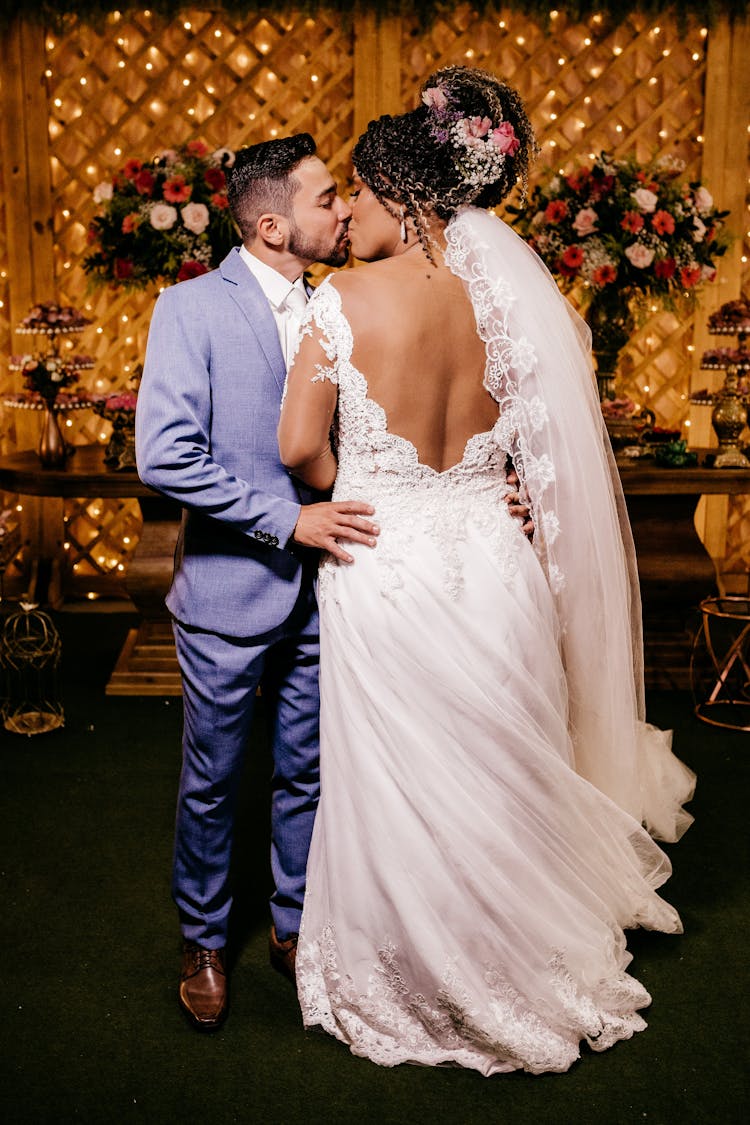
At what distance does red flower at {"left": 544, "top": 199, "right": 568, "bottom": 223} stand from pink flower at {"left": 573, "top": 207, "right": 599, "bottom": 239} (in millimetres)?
64

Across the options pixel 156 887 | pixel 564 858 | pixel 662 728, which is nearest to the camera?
pixel 564 858

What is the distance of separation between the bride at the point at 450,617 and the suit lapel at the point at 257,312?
0.10 metres

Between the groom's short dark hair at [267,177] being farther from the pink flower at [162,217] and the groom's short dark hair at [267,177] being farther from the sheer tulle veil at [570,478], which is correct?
the pink flower at [162,217]

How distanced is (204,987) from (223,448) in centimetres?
98

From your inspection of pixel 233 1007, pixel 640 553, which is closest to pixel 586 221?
pixel 640 553

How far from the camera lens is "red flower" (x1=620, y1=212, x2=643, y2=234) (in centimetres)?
359

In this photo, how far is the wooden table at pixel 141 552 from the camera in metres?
3.63

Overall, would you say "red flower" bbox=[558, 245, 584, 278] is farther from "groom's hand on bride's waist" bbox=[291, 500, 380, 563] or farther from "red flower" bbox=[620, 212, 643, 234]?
"groom's hand on bride's waist" bbox=[291, 500, 380, 563]

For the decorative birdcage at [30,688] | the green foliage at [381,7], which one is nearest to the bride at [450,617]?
the decorative birdcage at [30,688]

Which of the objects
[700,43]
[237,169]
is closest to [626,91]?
[700,43]

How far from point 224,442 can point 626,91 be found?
3.80 metres

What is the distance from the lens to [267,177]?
1916mm

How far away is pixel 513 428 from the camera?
1.90m

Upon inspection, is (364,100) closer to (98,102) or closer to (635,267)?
(98,102)
